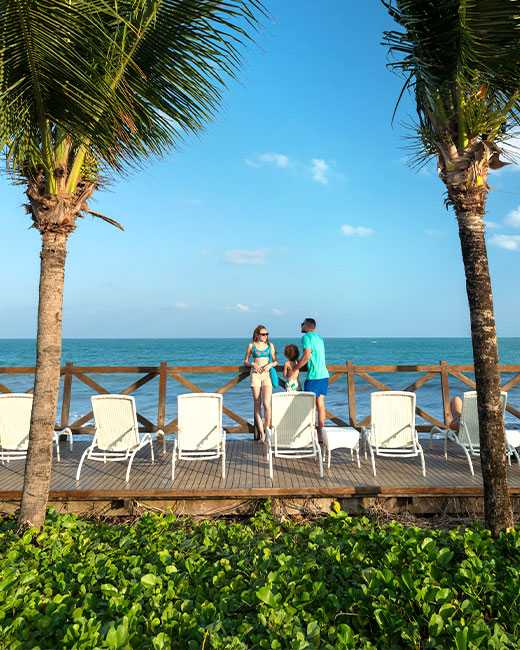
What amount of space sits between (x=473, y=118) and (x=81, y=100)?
298cm

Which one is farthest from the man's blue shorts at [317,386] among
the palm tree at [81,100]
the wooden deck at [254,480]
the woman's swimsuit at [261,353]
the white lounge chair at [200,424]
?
the palm tree at [81,100]

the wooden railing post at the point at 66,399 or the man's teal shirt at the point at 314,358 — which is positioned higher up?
the man's teal shirt at the point at 314,358

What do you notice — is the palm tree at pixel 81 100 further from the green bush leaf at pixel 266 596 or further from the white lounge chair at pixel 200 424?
the green bush leaf at pixel 266 596

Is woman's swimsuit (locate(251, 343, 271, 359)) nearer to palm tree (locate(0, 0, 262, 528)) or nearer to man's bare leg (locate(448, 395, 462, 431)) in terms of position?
man's bare leg (locate(448, 395, 462, 431))

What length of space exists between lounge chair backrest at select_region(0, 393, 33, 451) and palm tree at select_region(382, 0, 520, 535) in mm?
5328

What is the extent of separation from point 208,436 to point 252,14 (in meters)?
4.45

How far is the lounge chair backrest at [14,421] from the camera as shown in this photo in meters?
6.05

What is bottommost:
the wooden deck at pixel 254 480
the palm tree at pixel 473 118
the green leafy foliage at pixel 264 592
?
the wooden deck at pixel 254 480

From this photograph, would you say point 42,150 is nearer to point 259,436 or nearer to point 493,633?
point 493,633

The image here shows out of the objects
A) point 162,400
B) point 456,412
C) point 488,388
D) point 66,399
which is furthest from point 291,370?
point 488,388

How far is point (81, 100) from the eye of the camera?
348 cm

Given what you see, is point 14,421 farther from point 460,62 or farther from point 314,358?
point 460,62

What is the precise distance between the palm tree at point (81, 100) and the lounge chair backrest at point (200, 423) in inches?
80.5

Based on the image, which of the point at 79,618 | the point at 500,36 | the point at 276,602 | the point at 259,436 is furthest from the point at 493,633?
the point at 259,436
